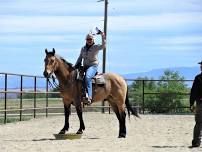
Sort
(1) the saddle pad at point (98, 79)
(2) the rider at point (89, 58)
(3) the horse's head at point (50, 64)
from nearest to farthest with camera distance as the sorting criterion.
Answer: (3) the horse's head at point (50, 64), (2) the rider at point (89, 58), (1) the saddle pad at point (98, 79)

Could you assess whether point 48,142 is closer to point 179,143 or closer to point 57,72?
point 57,72

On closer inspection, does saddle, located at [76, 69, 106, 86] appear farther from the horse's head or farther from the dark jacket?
the dark jacket

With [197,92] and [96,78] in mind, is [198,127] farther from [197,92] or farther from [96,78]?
[96,78]

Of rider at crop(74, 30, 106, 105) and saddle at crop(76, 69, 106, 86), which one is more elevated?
rider at crop(74, 30, 106, 105)

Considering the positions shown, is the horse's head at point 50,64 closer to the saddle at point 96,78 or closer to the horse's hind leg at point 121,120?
the saddle at point 96,78

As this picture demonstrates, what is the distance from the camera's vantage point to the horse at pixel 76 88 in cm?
1257

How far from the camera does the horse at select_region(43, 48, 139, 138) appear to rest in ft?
41.2

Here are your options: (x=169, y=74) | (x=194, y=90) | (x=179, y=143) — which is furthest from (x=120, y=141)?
(x=169, y=74)

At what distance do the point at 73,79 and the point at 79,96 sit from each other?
40cm

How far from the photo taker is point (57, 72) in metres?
12.8

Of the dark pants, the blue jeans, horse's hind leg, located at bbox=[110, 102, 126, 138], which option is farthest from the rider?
the dark pants

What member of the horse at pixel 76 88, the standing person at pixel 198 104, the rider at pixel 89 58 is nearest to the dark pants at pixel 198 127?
the standing person at pixel 198 104

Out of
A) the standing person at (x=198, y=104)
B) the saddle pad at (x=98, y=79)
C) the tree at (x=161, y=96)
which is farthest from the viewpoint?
the tree at (x=161, y=96)

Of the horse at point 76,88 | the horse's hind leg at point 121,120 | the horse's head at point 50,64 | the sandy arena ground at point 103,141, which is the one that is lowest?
the sandy arena ground at point 103,141
